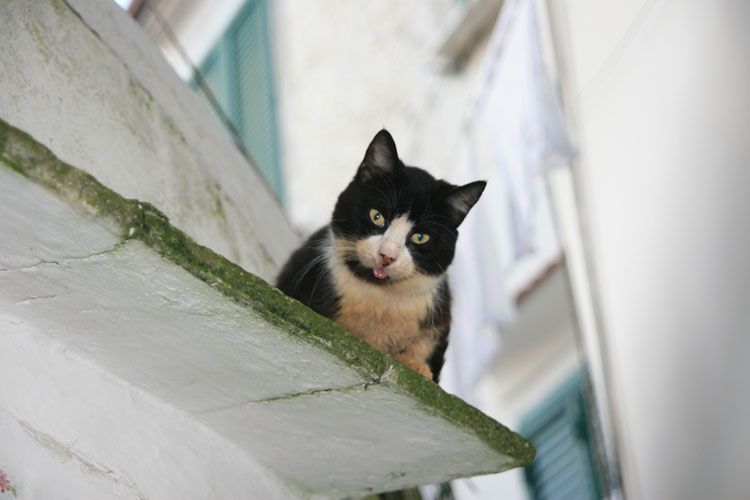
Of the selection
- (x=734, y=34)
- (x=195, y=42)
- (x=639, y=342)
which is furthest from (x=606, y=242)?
(x=195, y=42)

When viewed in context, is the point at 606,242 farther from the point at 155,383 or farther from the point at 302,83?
the point at 302,83

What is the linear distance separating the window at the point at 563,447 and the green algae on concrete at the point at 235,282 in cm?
300

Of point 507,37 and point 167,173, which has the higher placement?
point 507,37

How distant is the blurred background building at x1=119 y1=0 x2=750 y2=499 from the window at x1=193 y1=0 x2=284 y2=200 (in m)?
1.85

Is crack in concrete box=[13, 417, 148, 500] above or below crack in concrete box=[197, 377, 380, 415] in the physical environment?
below

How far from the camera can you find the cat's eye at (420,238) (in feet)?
9.14

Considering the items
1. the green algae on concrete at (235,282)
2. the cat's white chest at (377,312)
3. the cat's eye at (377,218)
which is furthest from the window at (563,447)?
the green algae on concrete at (235,282)

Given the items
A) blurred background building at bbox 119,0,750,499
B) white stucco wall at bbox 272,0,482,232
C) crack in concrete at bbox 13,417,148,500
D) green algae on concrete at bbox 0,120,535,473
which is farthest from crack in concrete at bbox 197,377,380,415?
white stucco wall at bbox 272,0,482,232

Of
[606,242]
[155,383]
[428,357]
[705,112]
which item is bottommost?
[155,383]

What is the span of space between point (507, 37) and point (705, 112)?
1.05m

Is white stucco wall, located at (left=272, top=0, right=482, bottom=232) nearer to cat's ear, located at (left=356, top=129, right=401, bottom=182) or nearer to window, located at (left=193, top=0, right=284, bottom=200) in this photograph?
window, located at (left=193, top=0, right=284, bottom=200)

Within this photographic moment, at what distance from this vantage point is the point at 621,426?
466 cm

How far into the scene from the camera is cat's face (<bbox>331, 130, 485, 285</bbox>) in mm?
2725

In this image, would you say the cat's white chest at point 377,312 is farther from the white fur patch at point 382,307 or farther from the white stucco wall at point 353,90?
the white stucco wall at point 353,90
